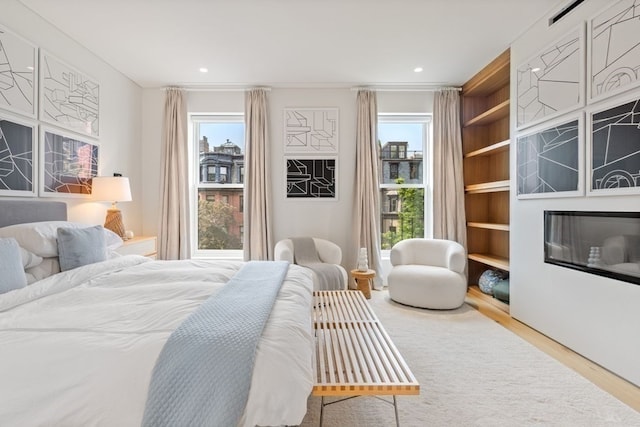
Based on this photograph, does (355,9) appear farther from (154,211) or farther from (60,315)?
(154,211)

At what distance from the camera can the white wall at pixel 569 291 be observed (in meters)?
1.99

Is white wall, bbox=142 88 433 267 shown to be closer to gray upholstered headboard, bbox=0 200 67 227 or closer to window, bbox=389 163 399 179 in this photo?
window, bbox=389 163 399 179

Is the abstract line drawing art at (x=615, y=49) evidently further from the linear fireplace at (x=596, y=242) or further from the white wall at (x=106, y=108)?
the white wall at (x=106, y=108)

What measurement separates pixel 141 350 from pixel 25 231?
169 centimetres

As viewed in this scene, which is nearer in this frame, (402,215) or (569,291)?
(569,291)

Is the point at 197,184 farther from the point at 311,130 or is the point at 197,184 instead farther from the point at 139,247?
the point at 311,130

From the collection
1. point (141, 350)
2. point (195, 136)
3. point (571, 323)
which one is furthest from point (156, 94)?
point (571, 323)

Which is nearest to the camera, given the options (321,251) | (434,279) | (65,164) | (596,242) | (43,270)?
(43,270)

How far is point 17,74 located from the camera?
247 centimetres

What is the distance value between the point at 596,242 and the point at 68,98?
4652mm

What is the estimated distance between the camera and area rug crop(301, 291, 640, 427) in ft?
5.34

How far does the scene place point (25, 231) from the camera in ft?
6.62

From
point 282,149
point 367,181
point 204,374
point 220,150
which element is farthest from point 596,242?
point 220,150

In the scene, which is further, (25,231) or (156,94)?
(156,94)
